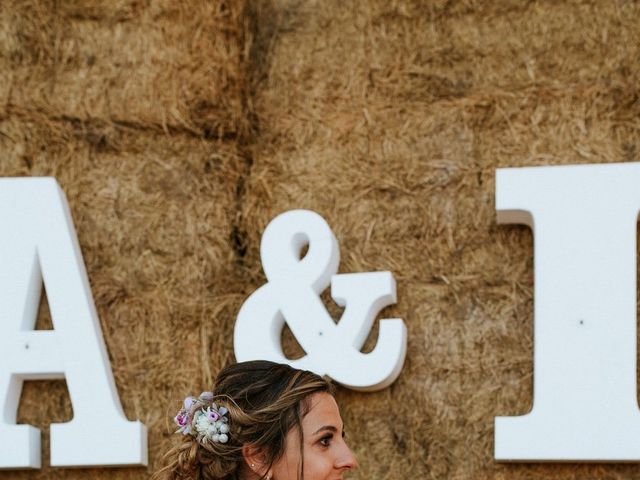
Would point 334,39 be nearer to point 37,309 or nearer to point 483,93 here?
point 483,93

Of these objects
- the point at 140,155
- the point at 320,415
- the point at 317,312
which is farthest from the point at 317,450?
the point at 140,155

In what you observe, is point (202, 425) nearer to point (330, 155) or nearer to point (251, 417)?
point (251, 417)

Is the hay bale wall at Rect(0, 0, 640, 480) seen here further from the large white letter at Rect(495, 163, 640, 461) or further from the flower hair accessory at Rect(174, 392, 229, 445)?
the flower hair accessory at Rect(174, 392, 229, 445)

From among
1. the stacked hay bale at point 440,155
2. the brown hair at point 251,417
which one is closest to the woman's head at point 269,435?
the brown hair at point 251,417

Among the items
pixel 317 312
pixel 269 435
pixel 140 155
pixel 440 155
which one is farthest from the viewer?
pixel 140 155

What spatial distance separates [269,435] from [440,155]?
126cm

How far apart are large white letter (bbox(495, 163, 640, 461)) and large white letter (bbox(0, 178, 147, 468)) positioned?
105cm

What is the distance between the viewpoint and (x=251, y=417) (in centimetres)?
283

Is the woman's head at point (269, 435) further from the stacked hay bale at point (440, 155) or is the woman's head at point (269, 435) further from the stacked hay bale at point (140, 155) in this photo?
the stacked hay bale at point (140, 155)

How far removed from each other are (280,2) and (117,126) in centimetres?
61

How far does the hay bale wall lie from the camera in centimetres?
369

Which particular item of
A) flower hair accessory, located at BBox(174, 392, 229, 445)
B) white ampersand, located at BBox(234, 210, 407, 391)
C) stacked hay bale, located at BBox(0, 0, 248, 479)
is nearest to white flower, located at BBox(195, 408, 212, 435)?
flower hair accessory, located at BBox(174, 392, 229, 445)

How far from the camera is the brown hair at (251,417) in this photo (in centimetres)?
283

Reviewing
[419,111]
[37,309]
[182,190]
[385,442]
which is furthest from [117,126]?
[385,442]
